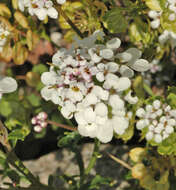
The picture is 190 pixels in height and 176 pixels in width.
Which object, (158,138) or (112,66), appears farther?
(158,138)

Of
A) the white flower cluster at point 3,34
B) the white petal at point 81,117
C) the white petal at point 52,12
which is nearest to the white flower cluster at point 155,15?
the white petal at point 52,12

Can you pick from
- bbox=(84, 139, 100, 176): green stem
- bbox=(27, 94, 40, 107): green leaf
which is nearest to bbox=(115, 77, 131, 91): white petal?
bbox=(84, 139, 100, 176): green stem

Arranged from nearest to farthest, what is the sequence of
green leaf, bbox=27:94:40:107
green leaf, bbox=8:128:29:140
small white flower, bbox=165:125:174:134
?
small white flower, bbox=165:125:174:134
green leaf, bbox=8:128:29:140
green leaf, bbox=27:94:40:107

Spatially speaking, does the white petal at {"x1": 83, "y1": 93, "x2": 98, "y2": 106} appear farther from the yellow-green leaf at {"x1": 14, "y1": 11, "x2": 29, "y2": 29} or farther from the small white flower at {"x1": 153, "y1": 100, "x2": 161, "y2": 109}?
the yellow-green leaf at {"x1": 14, "y1": 11, "x2": 29, "y2": 29}

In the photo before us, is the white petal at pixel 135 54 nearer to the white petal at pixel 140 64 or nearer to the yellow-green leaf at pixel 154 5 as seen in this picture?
the white petal at pixel 140 64

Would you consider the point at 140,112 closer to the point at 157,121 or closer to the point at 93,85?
the point at 157,121

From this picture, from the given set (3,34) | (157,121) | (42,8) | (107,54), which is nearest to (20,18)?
(3,34)

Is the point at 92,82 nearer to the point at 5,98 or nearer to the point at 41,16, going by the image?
the point at 41,16
